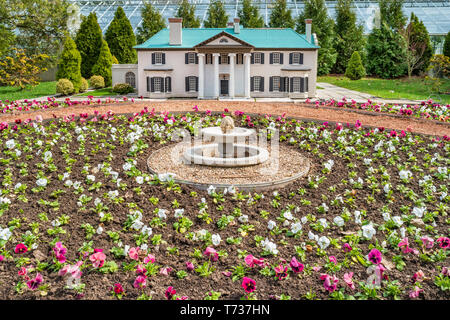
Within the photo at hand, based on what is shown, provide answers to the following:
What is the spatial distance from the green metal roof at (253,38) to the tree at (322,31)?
1117 centimetres

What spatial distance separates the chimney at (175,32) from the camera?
29.2 meters

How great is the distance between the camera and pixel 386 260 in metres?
5.42

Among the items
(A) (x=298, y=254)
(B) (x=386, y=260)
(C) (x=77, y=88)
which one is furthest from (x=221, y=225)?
(C) (x=77, y=88)

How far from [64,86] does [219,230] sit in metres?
26.2

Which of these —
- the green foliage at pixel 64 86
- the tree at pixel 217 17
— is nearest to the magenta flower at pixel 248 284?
the green foliage at pixel 64 86

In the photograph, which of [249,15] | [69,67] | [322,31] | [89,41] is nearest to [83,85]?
[69,67]

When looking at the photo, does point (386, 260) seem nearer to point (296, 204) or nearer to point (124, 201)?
point (296, 204)

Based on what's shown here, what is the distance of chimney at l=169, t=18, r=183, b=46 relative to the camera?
29.2m

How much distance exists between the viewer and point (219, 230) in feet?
20.3

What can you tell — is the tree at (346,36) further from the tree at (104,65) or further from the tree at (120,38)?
the tree at (104,65)

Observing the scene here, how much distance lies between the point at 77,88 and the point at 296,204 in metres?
27.6

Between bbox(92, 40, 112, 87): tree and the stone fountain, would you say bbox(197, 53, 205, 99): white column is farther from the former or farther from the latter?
the stone fountain

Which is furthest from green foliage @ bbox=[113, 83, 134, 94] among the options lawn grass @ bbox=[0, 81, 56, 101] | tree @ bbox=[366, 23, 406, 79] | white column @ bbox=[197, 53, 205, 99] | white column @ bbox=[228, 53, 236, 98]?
tree @ bbox=[366, 23, 406, 79]

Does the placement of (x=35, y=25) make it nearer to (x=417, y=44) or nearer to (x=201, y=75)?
(x=201, y=75)
